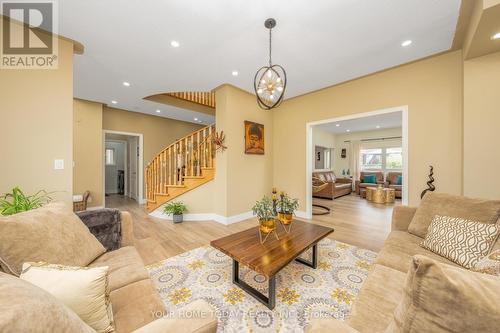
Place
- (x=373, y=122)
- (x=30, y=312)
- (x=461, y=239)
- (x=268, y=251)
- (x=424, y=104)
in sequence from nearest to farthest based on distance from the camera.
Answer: (x=30, y=312) < (x=461, y=239) < (x=268, y=251) < (x=424, y=104) < (x=373, y=122)

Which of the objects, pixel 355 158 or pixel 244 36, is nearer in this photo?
pixel 244 36

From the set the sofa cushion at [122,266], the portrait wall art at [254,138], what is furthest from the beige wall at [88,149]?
the sofa cushion at [122,266]

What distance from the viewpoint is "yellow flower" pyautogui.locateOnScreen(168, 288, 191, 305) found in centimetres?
165

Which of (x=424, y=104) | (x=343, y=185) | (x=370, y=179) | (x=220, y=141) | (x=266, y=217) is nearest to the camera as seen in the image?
(x=266, y=217)

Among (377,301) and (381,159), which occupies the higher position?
(381,159)

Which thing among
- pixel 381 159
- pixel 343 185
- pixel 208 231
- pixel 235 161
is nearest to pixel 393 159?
pixel 381 159

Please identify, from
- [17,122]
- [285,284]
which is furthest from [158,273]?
[17,122]

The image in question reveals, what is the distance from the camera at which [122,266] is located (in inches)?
52.0

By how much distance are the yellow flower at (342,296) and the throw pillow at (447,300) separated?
1359 millimetres

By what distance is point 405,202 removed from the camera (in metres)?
2.92

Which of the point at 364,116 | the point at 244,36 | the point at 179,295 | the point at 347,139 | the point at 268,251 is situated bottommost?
the point at 179,295

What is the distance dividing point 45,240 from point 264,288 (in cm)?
169

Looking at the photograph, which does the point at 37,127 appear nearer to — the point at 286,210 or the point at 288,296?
the point at 286,210

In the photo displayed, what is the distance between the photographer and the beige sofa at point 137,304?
731 millimetres
